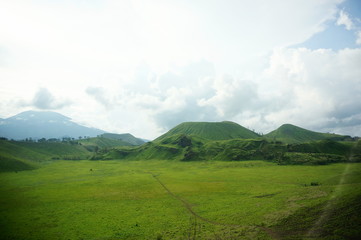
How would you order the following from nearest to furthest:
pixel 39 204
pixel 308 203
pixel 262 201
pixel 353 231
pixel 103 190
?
pixel 353 231, pixel 308 203, pixel 262 201, pixel 39 204, pixel 103 190

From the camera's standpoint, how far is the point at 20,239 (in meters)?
39.2

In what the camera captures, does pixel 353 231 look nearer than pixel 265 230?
Yes

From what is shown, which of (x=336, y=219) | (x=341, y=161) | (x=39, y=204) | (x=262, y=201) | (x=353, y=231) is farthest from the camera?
(x=341, y=161)

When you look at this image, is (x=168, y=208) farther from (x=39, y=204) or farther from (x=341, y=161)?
(x=341, y=161)

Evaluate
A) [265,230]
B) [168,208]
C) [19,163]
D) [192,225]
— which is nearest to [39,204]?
[168,208]

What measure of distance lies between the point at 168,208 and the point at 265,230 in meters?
29.3

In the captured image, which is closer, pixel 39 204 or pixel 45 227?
pixel 45 227

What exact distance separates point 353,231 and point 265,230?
1462 centimetres

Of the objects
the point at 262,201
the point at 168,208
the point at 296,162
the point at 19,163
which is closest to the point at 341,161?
the point at 296,162

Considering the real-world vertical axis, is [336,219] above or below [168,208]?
above

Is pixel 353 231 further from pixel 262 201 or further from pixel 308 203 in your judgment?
pixel 262 201

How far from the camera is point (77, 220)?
4900 centimetres

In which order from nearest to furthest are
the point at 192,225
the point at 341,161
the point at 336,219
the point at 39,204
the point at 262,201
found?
1. the point at 336,219
2. the point at 192,225
3. the point at 262,201
4. the point at 39,204
5. the point at 341,161

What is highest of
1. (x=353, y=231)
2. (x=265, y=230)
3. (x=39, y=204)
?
(x=353, y=231)
